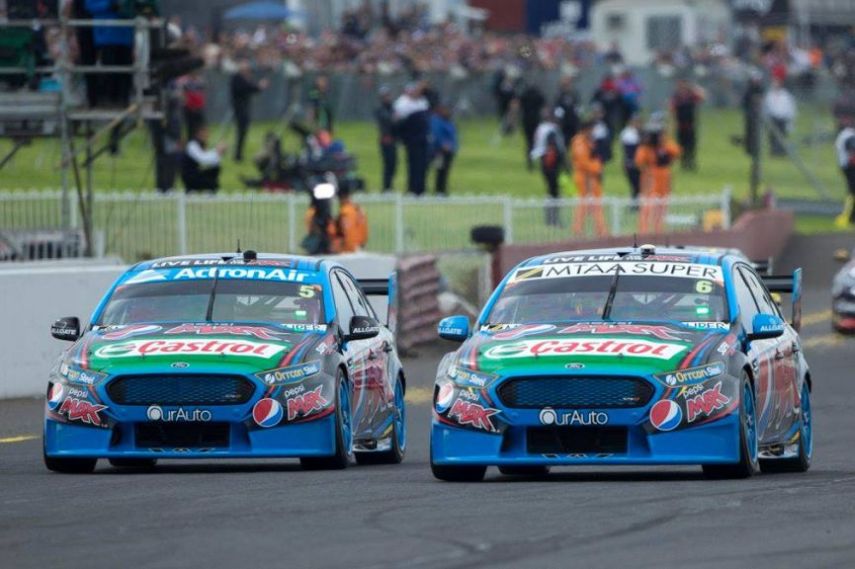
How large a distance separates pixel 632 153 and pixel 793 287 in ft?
81.7

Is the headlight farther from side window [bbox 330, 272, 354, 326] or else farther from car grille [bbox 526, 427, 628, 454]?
side window [bbox 330, 272, 354, 326]

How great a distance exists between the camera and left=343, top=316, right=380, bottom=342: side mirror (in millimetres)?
14211

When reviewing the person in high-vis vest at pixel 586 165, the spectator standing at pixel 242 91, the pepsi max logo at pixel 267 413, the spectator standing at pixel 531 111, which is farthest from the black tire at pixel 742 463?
the spectator standing at pixel 531 111

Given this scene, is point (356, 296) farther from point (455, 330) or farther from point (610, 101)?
point (610, 101)

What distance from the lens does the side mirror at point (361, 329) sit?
559 inches

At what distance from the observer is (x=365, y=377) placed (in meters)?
14.7

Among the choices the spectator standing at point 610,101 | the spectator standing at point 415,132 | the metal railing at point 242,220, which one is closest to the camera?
the metal railing at point 242,220

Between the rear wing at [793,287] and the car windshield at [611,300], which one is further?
the rear wing at [793,287]

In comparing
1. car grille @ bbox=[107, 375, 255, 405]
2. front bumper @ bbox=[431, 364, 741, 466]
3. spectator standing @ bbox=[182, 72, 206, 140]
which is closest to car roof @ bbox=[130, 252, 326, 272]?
car grille @ bbox=[107, 375, 255, 405]

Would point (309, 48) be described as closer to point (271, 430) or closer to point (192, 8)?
point (192, 8)

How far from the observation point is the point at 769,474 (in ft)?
44.3

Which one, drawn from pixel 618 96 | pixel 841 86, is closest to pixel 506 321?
pixel 841 86

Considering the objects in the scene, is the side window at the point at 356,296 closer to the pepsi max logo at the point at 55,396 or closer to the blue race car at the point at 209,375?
the blue race car at the point at 209,375

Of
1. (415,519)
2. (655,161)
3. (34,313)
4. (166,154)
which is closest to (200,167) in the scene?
(166,154)
